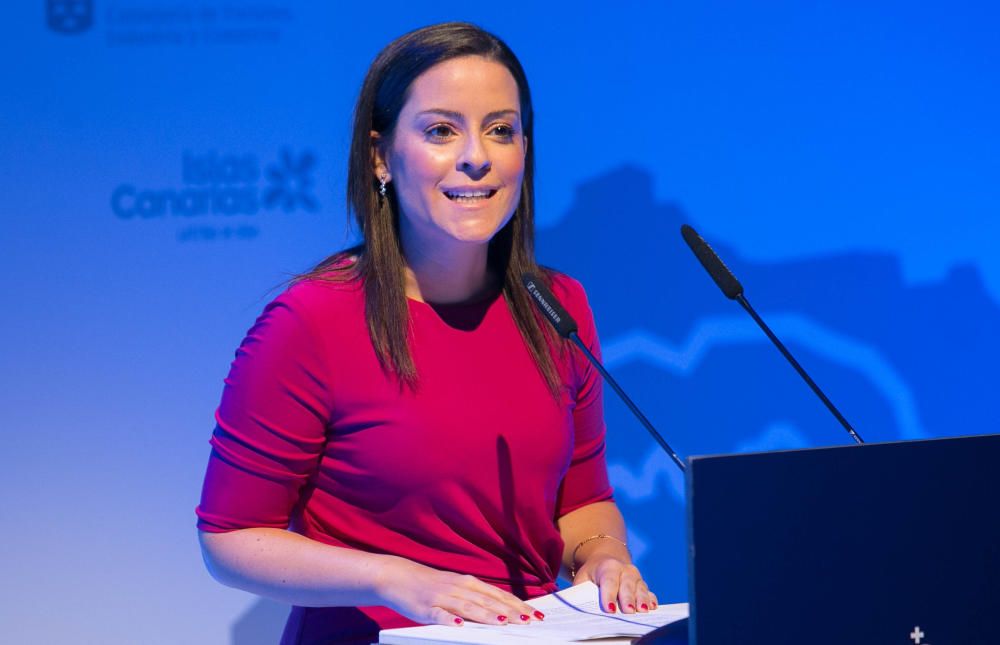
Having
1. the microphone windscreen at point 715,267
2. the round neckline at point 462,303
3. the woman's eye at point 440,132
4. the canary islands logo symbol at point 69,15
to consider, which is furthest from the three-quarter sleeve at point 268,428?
the canary islands logo symbol at point 69,15

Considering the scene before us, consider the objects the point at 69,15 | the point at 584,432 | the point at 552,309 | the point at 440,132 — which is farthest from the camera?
the point at 69,15

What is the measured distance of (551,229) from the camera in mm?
2508

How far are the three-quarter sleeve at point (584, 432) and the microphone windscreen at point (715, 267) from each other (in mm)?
414

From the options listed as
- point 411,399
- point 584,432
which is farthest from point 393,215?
point 584,432

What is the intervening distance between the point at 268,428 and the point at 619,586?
1.65ft

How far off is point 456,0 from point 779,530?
164cm

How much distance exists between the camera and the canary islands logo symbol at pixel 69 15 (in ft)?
7.95

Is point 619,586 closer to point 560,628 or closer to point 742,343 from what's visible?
point 560,628

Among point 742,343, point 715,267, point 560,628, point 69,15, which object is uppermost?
point 69,15

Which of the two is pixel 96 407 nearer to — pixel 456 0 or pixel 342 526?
pixel 342 526

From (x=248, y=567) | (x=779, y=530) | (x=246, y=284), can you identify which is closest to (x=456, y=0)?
(x=246, y=284)

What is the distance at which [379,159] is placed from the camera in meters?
1.88

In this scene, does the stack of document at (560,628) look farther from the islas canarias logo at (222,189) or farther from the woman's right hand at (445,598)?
the islas canarias logo at (222,189)

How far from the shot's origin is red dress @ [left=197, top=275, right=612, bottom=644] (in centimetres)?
168
